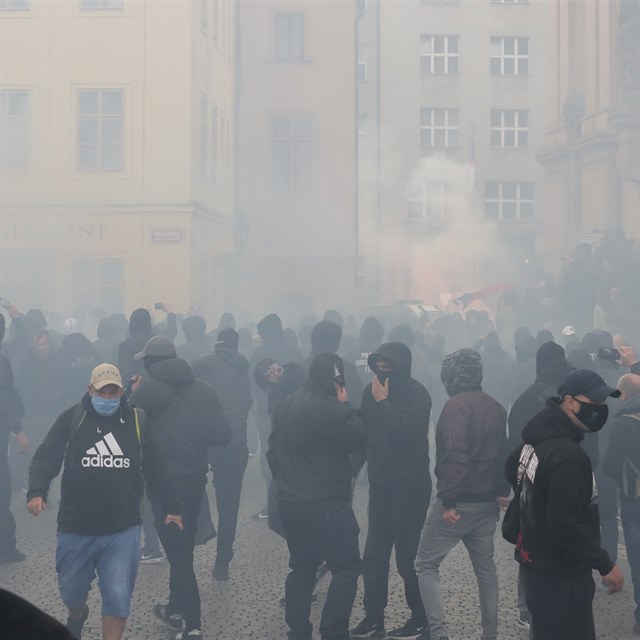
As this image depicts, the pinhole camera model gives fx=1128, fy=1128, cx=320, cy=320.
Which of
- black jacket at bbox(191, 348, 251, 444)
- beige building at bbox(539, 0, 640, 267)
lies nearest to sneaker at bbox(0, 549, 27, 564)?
black jacket at bbox(191, 348, 251, 444)

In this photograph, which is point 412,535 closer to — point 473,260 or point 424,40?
point 473,260

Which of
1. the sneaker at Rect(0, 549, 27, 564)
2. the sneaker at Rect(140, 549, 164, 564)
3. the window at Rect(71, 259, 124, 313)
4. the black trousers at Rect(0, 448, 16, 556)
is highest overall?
the window at Rect(71, 259, 124, 313)

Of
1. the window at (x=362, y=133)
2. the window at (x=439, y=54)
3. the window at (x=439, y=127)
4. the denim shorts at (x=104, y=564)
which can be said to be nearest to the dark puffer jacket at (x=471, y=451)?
the denim shorts at (x=104, y=564)

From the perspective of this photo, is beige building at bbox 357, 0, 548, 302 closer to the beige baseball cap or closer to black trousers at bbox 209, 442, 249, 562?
black trousers at bbox 209, 442, 249, 562

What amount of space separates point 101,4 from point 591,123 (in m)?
14.2

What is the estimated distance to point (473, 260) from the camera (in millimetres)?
48312

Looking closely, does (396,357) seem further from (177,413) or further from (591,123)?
(591,123)

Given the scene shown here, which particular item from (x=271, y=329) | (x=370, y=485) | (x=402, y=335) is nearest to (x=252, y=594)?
(x=370, y=485)

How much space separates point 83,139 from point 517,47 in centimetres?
2903

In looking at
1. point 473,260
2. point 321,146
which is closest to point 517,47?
point 473,260

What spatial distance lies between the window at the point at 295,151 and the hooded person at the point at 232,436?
27.8 m

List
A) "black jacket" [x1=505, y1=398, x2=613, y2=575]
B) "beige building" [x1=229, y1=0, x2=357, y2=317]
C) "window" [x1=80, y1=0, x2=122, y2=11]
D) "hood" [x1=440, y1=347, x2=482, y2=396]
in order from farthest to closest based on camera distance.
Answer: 1. "beige building" [x1=229, y1=0, x2=357, y2=317]
2. "window" [x1=80, y1=0, x2=122, y2=11]
3. "hood" [x1=440, y1=347, x2=482, y2=396]
4. "black jacket" [x1=505, y1=398, x2=613, y2=575]

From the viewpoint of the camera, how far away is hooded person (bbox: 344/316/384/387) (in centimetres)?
1188

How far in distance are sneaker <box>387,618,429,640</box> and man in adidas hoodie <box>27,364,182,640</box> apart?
5.83 feet
